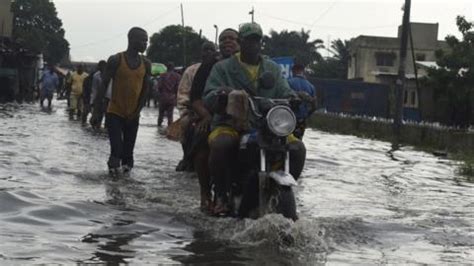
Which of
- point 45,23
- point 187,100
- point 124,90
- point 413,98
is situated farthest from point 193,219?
point 45,23

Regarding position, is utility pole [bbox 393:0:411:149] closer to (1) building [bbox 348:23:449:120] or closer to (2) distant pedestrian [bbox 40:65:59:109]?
(2) distant pedestrian [bbox 40:65:59:109]

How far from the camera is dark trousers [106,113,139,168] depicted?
8719 mm

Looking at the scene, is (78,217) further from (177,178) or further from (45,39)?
(45,39)

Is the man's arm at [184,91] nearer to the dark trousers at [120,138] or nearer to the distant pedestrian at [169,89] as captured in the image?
the dark trousers at [120,138]

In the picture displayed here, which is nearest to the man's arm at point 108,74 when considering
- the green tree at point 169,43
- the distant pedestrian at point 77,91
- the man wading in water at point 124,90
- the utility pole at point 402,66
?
the man wading in water at point 124,90

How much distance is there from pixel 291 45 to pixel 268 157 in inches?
2909

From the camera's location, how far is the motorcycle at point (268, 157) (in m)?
5.24

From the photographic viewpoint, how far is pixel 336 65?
72.5 metres

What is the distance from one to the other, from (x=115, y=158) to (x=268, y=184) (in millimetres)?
3707

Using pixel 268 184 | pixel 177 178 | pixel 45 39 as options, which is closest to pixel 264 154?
pixel 268 184

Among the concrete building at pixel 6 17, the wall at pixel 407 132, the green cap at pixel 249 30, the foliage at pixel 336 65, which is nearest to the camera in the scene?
the green cap at pixel 249 30

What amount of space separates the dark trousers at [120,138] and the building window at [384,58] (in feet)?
167

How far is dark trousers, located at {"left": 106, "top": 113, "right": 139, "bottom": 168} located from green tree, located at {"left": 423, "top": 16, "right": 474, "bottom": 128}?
18.1 meters

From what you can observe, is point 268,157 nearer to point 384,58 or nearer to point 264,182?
point 264,182
